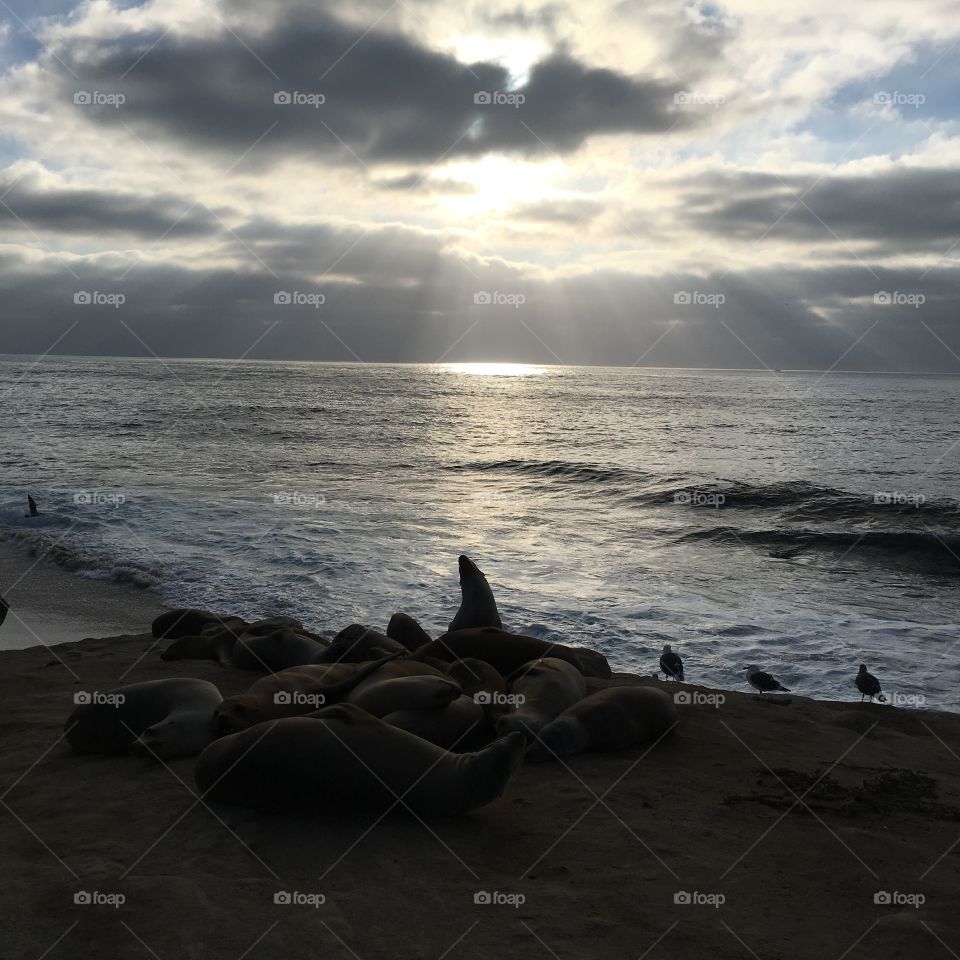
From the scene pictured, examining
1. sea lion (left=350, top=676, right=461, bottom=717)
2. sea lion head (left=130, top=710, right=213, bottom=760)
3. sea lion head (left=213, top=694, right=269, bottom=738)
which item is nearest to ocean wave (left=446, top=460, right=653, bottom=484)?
sea lion (left=350, top=676, right=461, bottom=717)

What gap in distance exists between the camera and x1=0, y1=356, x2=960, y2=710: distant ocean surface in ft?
37.0

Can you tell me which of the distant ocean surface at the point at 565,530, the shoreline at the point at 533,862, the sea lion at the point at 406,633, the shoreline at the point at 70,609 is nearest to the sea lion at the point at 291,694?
the shoreline at the point at 533,862

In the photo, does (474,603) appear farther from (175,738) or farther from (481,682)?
(175,738)

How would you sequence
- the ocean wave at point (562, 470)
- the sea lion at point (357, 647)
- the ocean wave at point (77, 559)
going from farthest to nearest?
the ocean wave at point (562, 470) → the ocean wave at point (77, 559) → the sea lion at point (357, 647)

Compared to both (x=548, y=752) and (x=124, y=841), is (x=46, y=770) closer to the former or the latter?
(x=124, y=841)

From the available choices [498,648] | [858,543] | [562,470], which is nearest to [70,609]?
[498,648]

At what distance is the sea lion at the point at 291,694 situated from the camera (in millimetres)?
5352

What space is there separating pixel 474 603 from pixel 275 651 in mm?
2195

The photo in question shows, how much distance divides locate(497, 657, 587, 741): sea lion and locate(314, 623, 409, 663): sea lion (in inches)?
44.6

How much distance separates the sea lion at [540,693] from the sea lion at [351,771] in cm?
121

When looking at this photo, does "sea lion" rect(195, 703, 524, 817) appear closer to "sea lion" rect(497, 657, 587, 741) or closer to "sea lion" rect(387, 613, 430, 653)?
"sea lion" rect(497, 657, 587, 741)

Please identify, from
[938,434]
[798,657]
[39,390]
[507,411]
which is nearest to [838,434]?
[938,434]

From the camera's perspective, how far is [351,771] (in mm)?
4559

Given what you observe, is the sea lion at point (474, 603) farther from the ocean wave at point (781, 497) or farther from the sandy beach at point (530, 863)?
the ocean wave at point (781, 497)
